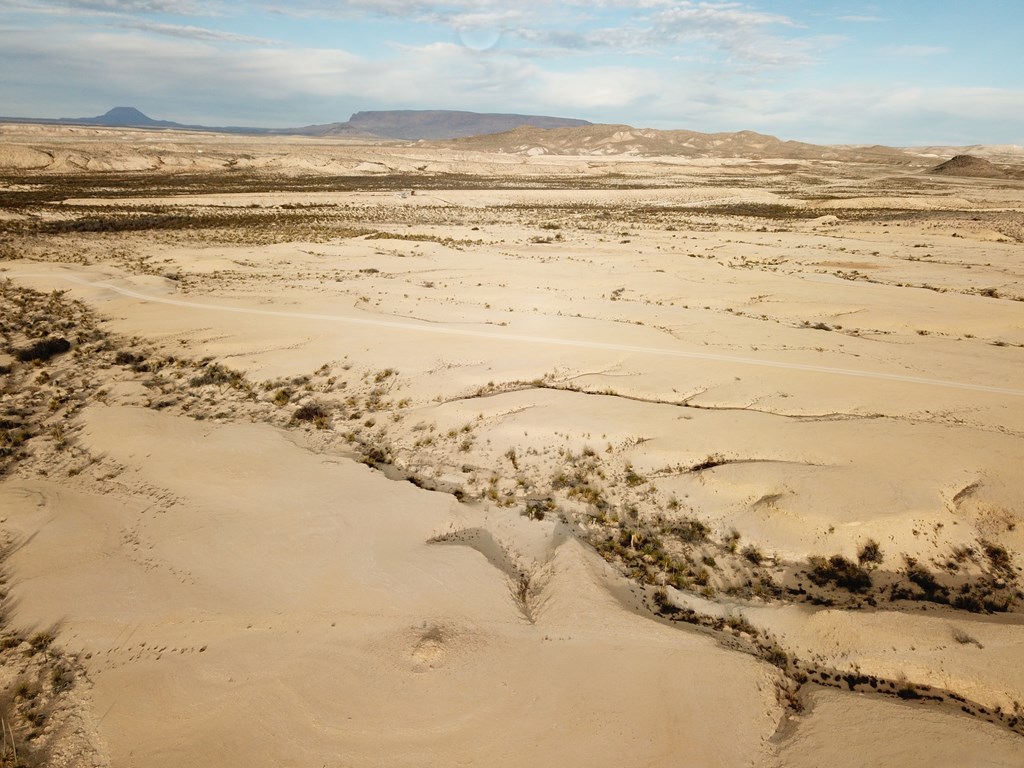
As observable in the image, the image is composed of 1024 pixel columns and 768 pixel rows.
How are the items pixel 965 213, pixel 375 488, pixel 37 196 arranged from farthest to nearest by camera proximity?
pixel 37 196
pixel 965 213
pixel 375 488

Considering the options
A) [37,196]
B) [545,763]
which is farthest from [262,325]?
[37,196]

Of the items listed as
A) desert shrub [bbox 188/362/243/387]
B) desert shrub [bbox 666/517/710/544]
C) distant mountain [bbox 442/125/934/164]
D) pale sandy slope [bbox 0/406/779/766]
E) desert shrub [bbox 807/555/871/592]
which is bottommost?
pale sandy slope [bbox 0/406/779/766]

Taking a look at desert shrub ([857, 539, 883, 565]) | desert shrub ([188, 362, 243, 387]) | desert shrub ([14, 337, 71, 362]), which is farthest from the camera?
desert shrub ([14, 337, 71, 362])

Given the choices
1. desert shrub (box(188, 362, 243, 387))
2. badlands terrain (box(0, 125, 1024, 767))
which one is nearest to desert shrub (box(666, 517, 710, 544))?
badlands terrain (box(0, 125, 1024, 767))

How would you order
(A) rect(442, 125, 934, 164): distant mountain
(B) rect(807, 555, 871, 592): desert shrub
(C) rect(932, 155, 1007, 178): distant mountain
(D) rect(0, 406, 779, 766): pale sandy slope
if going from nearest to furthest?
1. (D) rect(0, 406, 779, 766): pale sandy slope
2. (B) rect(807, 555, 871, 592): desert shrub
3. (C) rect(932, 155, 1007, 178): distant mountain
4. (A) rect(442, 125, 934, 164): distant mountain

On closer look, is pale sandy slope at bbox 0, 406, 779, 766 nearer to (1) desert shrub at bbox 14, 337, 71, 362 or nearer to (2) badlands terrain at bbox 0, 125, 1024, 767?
(2) badlands terrain at bbox 0, 125, 1024, 767

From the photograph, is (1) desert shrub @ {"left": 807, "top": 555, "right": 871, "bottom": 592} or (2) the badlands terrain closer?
(2) the badlands terrain

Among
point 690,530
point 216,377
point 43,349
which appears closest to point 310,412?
point 216,377

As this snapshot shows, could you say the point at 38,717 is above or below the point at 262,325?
below

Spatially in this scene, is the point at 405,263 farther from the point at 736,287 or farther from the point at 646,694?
the point at 646,694
